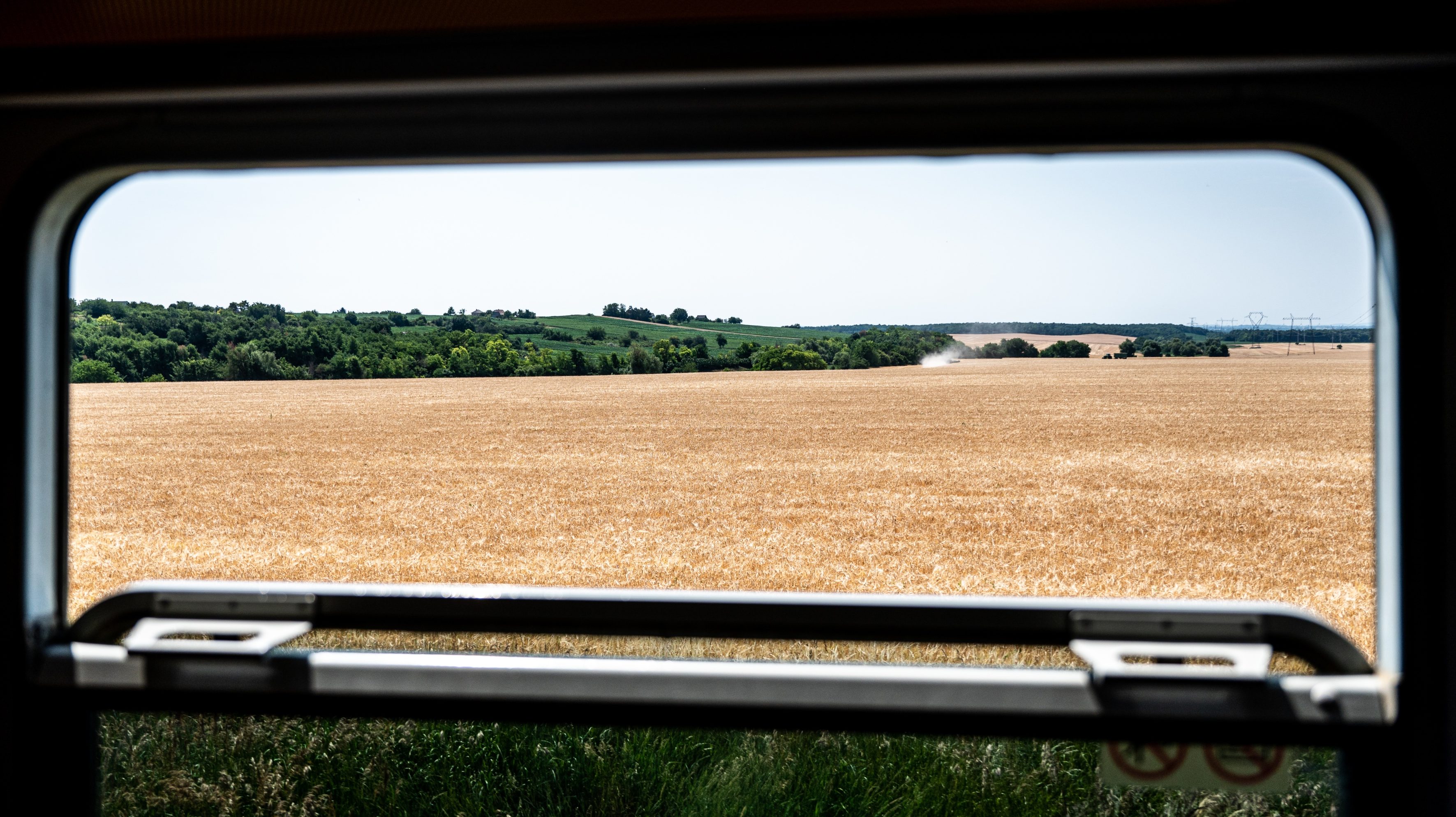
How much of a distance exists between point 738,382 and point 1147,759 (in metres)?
32.1

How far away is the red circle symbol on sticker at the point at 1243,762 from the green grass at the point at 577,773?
0.88 m

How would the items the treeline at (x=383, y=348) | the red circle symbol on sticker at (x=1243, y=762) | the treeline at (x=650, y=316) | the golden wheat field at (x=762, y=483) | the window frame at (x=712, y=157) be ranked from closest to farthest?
the window frame at (x=712, y=157), the red circle symbol on sticker at (x=1243, y=762), the treeline at (x=383, y=348), the golden wheat field at (x=762, y=483), the treeline at (x=650, y=316)

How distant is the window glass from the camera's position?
6.48 m

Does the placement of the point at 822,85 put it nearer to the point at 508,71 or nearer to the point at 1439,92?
the point at 508,71

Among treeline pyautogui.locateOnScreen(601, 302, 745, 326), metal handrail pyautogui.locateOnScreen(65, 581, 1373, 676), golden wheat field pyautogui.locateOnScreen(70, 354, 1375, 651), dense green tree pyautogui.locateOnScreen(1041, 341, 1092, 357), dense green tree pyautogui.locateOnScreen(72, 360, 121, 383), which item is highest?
treeline pyautogui.locateOnScreen(601, 302, 745, 326)

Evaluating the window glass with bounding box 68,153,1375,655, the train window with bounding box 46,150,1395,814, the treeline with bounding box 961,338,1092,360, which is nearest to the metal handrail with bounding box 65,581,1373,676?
the train window with bounding box 46,150,1395,814

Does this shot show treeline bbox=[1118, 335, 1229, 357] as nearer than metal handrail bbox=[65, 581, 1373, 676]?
No

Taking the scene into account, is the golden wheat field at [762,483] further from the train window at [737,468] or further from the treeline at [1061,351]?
the treeline at [1061,351]

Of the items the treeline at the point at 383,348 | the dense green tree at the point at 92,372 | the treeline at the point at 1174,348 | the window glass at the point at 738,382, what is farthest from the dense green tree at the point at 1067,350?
the dense green tree at the point at 92,372

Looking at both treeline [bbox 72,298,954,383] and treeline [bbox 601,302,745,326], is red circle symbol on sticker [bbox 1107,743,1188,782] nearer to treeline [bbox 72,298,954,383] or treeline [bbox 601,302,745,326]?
treeline [bbox 72,298,954,383]

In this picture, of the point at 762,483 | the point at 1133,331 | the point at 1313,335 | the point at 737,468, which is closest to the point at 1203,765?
the point at 1313,335

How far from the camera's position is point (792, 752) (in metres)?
2.64

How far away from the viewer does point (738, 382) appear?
33344 millimetres

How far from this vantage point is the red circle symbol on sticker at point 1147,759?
1.21 metres
